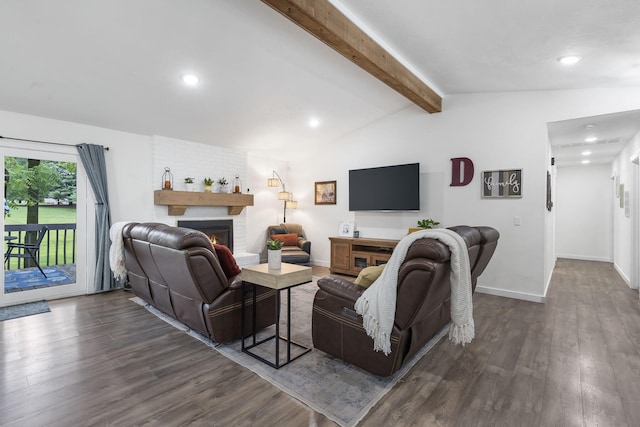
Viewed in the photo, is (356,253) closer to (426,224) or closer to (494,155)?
(426,224)

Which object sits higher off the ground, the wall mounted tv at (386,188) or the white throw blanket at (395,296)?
the wall mounted tv at (386,188)

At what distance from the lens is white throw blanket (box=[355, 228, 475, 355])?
6.65 ft

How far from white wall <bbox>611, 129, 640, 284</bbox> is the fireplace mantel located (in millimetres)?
6032

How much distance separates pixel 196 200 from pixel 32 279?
7.53ft

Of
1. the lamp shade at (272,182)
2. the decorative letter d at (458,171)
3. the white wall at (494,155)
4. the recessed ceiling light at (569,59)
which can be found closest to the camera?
the recessed ceiling light at (569,59)

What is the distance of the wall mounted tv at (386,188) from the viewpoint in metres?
5.28

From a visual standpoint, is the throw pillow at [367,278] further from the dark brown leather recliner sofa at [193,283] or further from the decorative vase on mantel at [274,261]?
the dark brown leather recliner sofa at [193,283]

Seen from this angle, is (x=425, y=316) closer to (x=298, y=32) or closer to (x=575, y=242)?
(x=298, y=32)

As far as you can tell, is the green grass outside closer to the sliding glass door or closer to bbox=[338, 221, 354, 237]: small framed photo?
the sliding glass door

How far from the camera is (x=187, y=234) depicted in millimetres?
2486

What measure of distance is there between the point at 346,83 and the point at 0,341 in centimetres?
459

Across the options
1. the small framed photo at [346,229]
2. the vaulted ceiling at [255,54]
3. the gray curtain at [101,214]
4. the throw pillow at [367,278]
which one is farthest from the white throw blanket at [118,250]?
the small framed photo at [346,229]

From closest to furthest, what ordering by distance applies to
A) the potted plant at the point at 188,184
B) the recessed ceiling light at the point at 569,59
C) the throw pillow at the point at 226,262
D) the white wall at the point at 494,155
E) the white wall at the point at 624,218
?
the throw pillow at the point at 226,262
the recessed ceiling light at the point at 569,59
the white wall at the point at 494,155
the white wall at the point at 624,218
the potted plant at the point at 188,184

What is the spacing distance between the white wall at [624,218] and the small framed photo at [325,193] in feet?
15.0
